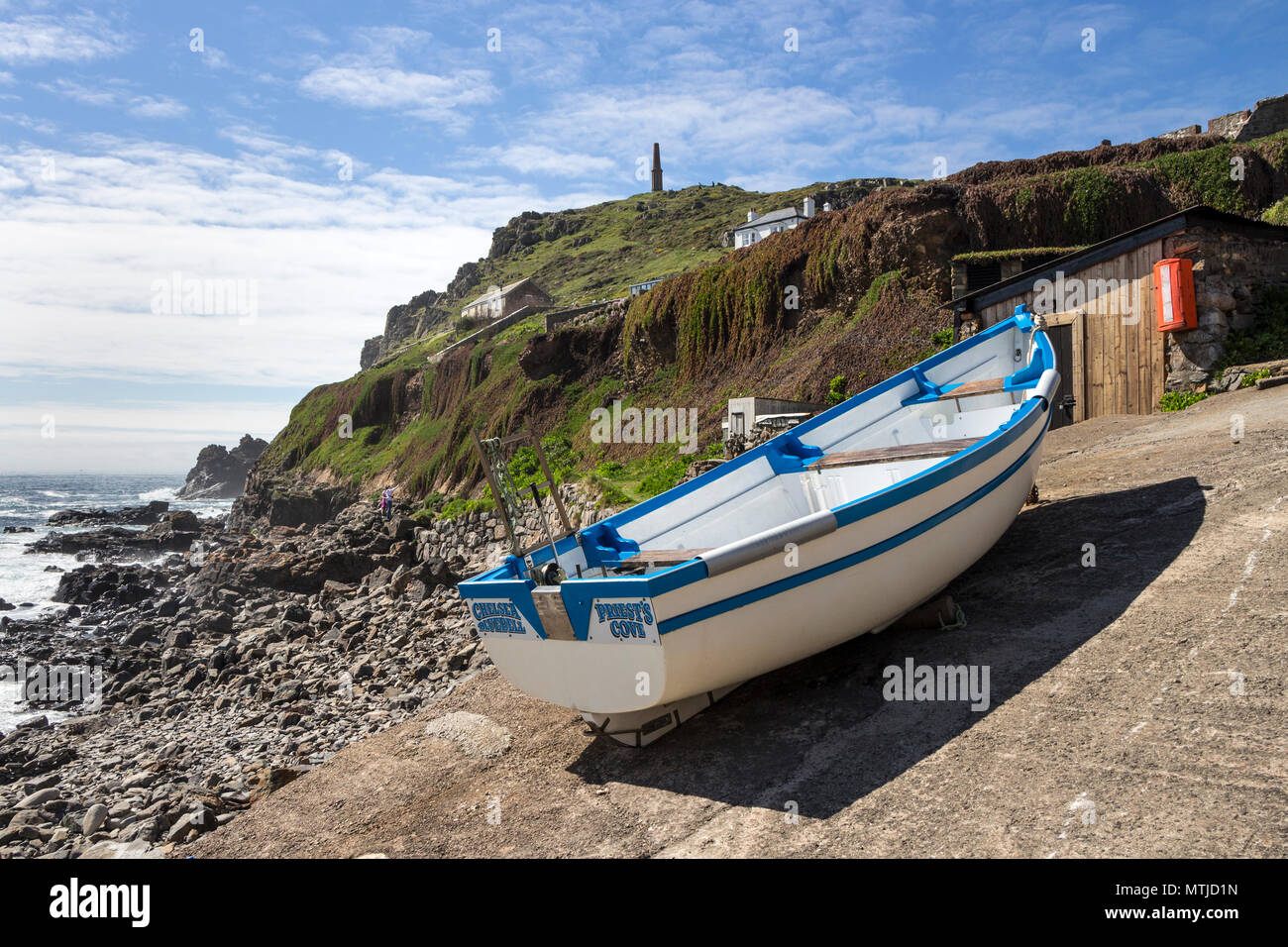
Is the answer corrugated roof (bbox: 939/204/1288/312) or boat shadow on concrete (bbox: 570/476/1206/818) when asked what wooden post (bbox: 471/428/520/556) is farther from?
corrugated roof (bbox: 939/204/1288/312)

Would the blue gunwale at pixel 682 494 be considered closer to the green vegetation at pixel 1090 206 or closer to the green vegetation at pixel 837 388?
the green vegetation at pixel 837 388

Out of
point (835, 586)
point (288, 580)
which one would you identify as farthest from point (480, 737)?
point (288, 580)

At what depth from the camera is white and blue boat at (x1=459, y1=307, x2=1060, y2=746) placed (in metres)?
5.34

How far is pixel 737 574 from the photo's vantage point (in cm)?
538

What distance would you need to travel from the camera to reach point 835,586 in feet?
19.2

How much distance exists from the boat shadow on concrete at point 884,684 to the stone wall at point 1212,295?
6132mm

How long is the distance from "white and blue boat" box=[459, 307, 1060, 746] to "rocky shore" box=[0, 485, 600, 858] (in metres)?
4.22

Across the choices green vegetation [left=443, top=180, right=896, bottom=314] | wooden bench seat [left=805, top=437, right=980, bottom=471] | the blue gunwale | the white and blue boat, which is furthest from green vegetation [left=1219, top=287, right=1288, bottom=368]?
green vegetation [left=443, top=180, right=896, bottom=314]

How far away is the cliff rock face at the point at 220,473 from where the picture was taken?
99625mm

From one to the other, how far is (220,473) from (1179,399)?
4275 inches

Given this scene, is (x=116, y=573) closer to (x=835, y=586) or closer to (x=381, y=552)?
(x=381, y=552)

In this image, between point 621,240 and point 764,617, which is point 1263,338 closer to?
point 764,617
